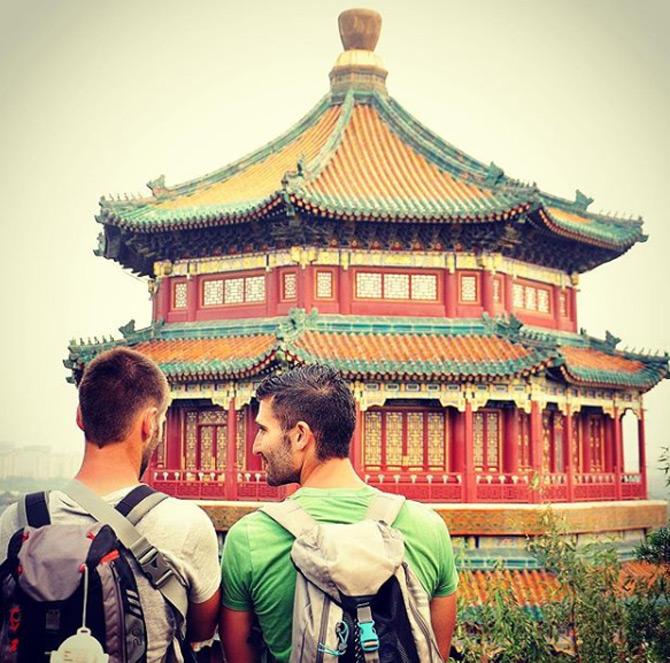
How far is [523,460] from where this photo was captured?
22.4 m

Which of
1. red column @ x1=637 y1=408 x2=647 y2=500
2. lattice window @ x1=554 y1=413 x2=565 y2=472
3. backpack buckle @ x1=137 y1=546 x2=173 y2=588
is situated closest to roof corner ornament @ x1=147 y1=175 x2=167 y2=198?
lattice window @ x1=554 y1=413 x2=565 y2=472

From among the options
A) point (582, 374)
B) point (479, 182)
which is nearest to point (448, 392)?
point (582, 374)

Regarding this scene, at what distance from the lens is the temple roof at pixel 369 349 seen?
21.0m

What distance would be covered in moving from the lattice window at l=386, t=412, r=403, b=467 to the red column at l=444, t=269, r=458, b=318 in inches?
93.1

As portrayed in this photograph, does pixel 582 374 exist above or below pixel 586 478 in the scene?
above

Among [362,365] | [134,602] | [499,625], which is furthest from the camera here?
[362,365]

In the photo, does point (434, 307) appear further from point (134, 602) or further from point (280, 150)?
point (134, 602)

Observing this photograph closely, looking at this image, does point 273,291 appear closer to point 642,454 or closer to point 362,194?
point 362,194

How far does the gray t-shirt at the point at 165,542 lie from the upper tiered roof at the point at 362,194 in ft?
54.8

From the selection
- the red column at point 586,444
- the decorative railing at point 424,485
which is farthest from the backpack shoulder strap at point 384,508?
the red column at point 586,444

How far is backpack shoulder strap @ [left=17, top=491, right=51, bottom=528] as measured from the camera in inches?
185

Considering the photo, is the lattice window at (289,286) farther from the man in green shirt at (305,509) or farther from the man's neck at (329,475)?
the man's neck at (329,475)

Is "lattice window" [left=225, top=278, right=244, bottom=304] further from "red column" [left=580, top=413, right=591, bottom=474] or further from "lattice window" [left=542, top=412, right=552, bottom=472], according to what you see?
"red column" [left=580, top=413, right=591, bottom=474]

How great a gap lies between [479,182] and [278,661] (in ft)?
63.4
